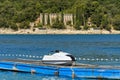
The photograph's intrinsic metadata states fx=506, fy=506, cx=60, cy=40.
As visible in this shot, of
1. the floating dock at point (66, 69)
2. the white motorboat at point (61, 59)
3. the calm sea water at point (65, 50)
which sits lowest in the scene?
the calm sea water at point (65, 50)

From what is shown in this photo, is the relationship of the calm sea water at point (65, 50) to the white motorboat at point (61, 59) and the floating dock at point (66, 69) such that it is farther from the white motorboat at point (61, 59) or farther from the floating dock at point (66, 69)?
the white motorboat at point (61, 59)

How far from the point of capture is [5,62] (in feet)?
202

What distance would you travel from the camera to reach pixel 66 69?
55531 mm

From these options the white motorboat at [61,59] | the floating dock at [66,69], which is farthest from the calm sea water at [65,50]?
the white motorboat at [61,59]

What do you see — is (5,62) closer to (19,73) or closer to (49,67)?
(19,73)

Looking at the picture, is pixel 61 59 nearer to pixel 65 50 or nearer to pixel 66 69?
pixel 66 69

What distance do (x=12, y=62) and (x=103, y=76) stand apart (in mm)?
13086

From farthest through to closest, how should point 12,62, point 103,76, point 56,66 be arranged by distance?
point 12,62 → point 56,66 → point 103,76

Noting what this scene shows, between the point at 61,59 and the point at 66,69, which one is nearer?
the point at 66,69

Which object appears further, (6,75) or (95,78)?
(6,75)

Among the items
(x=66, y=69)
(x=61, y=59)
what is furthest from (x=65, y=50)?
(x=66, y=69)

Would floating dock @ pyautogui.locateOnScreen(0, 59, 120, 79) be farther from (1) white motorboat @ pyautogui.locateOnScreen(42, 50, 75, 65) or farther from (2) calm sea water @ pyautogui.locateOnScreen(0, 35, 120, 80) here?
(1) white motorboat @ pyautogui.locateOnScreen(42, 50, 75, 65)

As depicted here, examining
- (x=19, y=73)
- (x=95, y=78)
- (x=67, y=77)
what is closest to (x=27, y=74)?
(x=19, y=73)

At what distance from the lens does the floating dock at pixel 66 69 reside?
52938 millimetres
